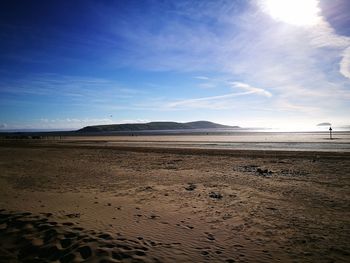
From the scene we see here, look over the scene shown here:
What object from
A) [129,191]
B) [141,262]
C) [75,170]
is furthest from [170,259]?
[75,170]

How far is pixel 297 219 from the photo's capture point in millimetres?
7461

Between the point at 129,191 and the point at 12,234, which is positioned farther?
the point at 129,191

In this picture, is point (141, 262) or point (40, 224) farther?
point (40, 224)

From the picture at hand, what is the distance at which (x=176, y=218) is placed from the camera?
7598 mm

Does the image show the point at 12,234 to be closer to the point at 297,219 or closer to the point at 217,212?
the point at 217,212

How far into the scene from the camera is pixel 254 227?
272 inches

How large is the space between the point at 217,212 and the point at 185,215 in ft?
3.61

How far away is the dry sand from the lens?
213 inches

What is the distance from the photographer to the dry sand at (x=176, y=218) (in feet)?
17.7

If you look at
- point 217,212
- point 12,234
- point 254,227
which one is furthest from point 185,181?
point 12,234

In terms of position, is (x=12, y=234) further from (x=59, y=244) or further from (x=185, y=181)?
(x=185, y=181)

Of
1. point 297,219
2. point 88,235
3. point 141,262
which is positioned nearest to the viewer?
point 141,262

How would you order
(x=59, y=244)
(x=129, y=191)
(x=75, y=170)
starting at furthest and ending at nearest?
(x=75, y=170)
(x=129, y=191)
(x=59, y=244)

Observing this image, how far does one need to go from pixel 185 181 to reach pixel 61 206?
20.5 feet
